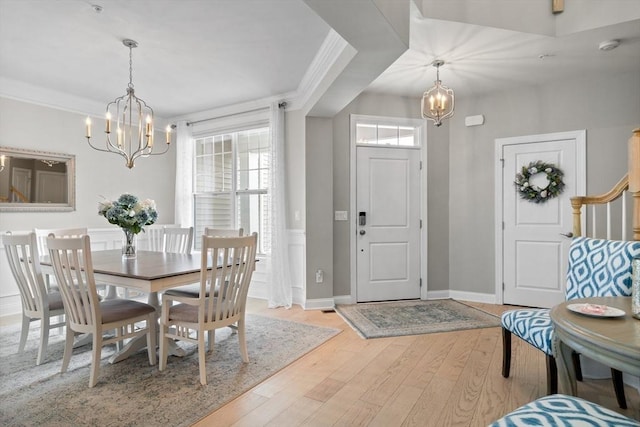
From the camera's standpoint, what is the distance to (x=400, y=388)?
2250 mm

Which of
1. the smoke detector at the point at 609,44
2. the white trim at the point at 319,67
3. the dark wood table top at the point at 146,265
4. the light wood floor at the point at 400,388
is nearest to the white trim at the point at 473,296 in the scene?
the light wood floor at the point at 400,388

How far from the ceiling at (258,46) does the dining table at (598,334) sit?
1.87 m

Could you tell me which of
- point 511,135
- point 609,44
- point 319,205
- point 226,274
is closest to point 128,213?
point 226,274

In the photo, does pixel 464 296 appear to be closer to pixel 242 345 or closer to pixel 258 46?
pixel 242 345

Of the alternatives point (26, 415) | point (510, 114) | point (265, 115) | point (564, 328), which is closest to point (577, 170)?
point (510, 114)

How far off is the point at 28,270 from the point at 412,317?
3453 mm

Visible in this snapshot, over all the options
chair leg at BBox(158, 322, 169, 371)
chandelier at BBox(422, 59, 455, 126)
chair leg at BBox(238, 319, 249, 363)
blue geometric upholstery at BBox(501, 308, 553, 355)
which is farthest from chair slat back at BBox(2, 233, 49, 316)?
chandelier at BBox(422, 59, 455, 126)

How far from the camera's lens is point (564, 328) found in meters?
1.27

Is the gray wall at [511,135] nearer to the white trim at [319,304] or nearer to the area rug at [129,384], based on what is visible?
the white trim at [319,304]

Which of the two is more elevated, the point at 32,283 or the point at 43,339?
the point at 32,283

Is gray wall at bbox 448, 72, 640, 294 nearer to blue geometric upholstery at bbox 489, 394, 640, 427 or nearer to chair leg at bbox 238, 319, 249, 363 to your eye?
chair leg at bbox 238, 319, 249, 363

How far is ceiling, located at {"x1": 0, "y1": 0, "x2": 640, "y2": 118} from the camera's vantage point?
256 centimetres

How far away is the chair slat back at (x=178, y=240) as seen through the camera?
3682mm

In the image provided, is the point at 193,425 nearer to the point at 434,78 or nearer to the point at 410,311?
the point at 410,311
